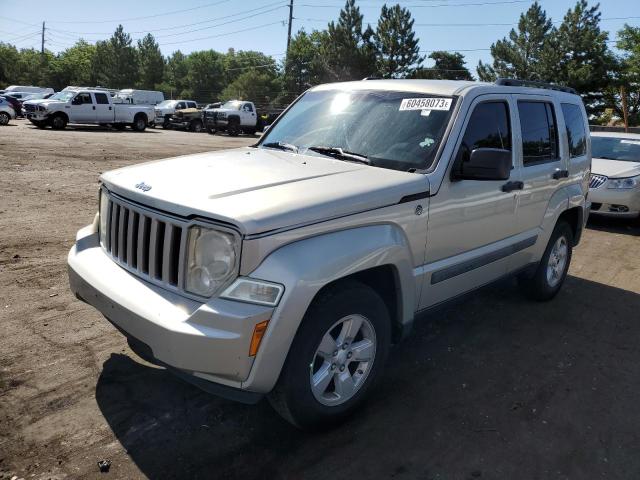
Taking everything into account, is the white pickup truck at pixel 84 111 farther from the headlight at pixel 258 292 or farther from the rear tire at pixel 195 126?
the headlight at pixel 258 292

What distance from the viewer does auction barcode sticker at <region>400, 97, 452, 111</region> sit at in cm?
371

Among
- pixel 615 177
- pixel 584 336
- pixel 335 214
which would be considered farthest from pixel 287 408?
pixel 615 177

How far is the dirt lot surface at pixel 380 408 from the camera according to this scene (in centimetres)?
274

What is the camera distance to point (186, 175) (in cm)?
309

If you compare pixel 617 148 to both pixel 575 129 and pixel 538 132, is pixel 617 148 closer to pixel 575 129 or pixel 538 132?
pixel 575 129

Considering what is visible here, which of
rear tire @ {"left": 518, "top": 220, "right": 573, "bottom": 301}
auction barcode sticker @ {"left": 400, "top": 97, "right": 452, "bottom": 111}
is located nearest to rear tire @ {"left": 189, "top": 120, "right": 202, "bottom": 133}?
rear tire @ {"left": 518, "top": 220, "right": 573, "bottom": 301}

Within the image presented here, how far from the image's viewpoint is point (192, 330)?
2.42 meters

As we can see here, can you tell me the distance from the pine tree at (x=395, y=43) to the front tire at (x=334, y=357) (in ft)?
204

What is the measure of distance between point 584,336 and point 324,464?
289cm

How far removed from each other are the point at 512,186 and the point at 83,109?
1041 inches

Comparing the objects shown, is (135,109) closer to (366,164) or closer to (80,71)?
(366,164)

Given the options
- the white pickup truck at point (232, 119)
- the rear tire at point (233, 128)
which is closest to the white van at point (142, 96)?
the white pickup truck at point (232, 119)

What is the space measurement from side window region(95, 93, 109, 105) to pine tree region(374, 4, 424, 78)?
4073cm

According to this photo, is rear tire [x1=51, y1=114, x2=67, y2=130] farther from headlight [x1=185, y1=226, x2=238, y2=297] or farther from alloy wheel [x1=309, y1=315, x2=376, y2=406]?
alloy wheel [x1=309, y1=315, x2=376, y2=406]
